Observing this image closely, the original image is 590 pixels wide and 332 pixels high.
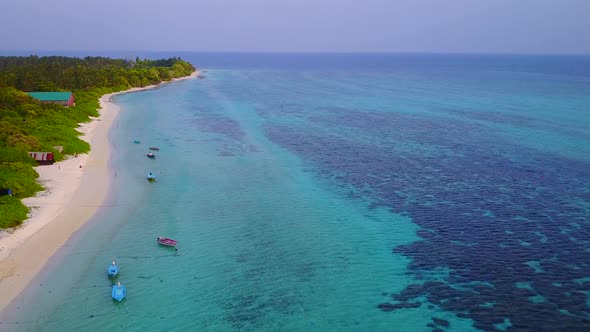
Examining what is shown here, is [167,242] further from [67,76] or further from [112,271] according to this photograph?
[67,76]

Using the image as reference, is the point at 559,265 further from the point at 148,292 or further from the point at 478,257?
the point at 148,292

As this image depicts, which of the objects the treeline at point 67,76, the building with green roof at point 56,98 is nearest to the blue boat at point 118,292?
the building with green roof at point 56,98

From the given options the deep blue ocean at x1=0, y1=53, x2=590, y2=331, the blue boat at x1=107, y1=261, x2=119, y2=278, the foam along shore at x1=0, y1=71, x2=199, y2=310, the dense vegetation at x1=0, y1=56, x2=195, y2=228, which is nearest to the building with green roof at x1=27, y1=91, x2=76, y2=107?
the dense vegetation at x1=0, y1=56, x2=195, y2=228

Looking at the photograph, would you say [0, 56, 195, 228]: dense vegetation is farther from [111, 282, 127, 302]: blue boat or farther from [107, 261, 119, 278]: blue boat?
[111, 282, 127, 302]: blue boat

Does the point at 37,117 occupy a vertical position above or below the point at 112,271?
above

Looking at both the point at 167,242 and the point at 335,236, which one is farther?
the point at 335,236

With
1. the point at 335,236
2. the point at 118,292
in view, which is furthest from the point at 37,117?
the point at 335,236
